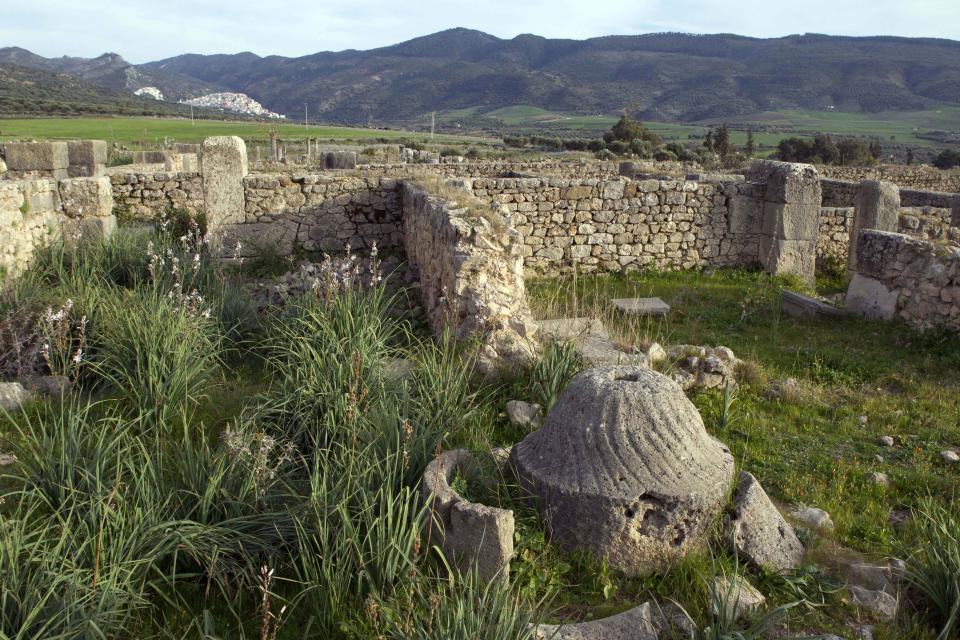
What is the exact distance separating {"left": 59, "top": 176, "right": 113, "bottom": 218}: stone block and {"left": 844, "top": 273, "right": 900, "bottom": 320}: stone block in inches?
416

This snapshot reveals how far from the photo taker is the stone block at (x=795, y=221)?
39.3ft

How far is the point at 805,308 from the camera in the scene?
31.4ft

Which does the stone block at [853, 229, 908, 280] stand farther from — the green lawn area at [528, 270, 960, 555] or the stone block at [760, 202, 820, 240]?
the stone block at [760, 202, 820, 240]

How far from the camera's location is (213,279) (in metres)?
8.31

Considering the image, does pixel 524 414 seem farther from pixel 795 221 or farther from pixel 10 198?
pixel 795 221

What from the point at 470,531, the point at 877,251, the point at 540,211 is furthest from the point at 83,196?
the point at 877,251

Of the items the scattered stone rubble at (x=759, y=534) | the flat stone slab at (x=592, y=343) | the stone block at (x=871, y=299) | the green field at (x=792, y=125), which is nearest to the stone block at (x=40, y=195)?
the flat stone slab at (x=592, y=343)

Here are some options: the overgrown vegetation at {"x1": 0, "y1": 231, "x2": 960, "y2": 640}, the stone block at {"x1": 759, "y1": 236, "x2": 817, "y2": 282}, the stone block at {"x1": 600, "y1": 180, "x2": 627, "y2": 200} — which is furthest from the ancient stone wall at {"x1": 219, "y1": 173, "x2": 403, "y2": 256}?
the stone block at {"x1": 759, "y1": 236, "x2": 817, "y2": 282}

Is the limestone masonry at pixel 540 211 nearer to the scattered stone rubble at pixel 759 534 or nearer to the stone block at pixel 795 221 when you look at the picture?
the stone block at pixel 795 221

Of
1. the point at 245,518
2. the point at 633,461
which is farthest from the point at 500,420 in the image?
the point at 245,518

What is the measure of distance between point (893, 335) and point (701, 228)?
4494 mm

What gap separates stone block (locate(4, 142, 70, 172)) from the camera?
44.3 feet

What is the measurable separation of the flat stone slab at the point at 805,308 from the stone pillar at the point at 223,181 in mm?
8327

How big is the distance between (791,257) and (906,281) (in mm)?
3357
